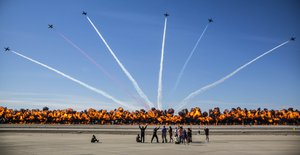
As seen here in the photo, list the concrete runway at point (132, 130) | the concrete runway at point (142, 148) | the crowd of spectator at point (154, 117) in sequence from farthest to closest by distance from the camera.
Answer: the crowd of spectator at point (154, 117)
the concrete runway at point (132, 130)
the concrete runway at point (142, 148)

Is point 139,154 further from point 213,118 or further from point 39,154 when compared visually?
point 213,118

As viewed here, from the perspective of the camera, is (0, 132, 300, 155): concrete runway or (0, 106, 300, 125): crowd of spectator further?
(0, 106, 300, 125): crowd of spectator

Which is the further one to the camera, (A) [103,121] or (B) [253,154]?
(A) [103,121]

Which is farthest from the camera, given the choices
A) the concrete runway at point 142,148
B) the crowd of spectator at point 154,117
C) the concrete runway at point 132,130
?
the crowd of spectator at point 154,117

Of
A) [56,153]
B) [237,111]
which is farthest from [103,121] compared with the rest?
[56,153]

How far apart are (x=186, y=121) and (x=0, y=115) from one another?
350 ft

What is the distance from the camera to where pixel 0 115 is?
17238cm

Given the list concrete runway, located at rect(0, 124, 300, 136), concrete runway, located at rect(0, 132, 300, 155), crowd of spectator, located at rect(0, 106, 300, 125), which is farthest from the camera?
crowd of spectator, located at rect(0, 106, 300, 125)

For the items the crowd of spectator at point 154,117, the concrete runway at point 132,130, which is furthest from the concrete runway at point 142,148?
the crowd of spectator at point 154,117

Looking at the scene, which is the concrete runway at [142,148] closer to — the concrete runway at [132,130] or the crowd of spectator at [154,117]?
the concrete runway at [132,130]

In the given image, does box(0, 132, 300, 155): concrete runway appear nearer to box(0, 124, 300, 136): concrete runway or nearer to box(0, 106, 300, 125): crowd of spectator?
box(0, 124, 300, 136): concrete runway

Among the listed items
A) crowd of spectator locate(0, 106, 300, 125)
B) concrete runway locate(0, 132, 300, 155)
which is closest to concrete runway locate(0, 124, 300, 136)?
concrete runway locate(0, 132, 300, 155)

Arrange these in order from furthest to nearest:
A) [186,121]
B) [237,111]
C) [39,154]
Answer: [237,111] → [186,121] → [39,154]

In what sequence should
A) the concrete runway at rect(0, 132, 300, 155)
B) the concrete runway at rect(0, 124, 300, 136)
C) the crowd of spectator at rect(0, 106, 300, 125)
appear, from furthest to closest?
the crowd of spectator at rect(0, 106, 300, 125), the concrete runway at rect(0, 124, 300, 136), the concrete runway at rect(0, 132, 300, 155)
